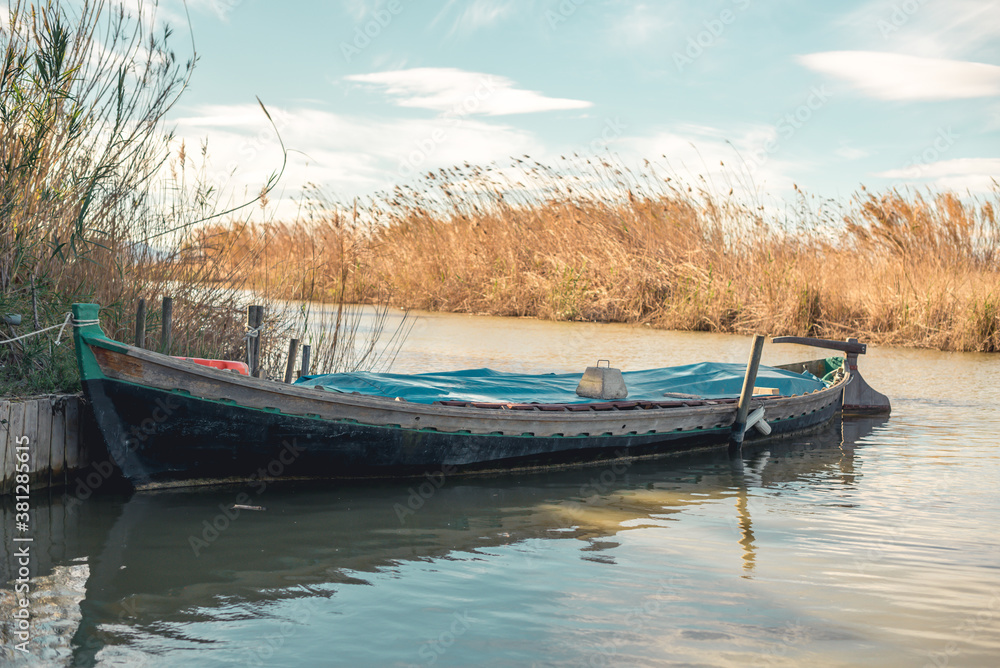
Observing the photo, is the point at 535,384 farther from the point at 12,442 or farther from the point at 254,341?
the point at 12,442

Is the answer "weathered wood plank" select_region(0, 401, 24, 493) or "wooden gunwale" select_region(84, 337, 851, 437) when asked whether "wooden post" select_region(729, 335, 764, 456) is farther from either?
"weathered wood plank" select_region(0, 401, 24, 493)

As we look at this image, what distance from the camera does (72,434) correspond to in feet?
18.9

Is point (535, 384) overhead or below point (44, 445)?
overhead

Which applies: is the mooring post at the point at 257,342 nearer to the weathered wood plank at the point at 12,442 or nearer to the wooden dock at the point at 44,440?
the wooden dock at the point at 44,440

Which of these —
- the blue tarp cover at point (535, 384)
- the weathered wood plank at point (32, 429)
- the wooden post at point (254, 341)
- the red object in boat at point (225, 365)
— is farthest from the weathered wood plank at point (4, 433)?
the wooden post at point (254, 341)

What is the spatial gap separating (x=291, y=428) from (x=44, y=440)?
1494 millimetres

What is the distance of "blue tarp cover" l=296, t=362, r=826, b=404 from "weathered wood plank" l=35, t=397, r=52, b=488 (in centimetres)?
170

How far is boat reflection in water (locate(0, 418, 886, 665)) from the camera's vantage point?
4000 millimetres

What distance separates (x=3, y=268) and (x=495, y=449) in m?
3.61

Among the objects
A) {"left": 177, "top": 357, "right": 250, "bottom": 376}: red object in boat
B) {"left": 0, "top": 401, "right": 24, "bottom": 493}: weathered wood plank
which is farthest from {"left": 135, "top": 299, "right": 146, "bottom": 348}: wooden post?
{"left": 0, "top": 401, "right": 24, "bottom": 493}: weathered wood plank

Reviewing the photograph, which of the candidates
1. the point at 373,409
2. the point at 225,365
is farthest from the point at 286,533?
the point at 225,365

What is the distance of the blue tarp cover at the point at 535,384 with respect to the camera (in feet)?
22.4

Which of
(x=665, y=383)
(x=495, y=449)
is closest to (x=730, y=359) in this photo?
(x=665, y=383)

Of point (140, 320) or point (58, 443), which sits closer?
point (58, 443)
